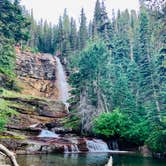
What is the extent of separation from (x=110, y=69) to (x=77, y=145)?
2328 centimetres

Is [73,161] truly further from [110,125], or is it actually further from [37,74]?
[37,74]

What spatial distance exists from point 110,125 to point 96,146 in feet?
15.4

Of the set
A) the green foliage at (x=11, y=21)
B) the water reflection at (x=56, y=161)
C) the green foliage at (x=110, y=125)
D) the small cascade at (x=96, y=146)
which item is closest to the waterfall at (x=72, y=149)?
the small cascade at (x=96, y=146)

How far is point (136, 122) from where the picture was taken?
A: 45.0 m

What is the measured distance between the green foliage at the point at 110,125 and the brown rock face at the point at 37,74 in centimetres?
2183

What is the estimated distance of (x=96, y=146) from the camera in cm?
3953

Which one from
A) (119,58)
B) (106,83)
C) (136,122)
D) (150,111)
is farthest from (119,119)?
(119,58)

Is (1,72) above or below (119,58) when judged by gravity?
below

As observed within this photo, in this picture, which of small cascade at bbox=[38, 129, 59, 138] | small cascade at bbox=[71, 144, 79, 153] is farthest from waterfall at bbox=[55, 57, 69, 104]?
small cascade at bbox=[71, 144, 79, 153]

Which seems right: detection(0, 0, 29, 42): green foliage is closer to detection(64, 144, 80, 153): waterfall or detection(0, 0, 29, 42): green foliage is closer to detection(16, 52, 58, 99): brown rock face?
detection(16, 52, 58, 99): brown rock face

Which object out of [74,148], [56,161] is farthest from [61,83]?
[56,161]

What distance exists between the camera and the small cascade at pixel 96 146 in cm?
3865

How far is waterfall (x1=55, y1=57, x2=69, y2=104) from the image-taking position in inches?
2558

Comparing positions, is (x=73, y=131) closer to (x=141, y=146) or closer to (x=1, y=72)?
(x=141, y=146)
